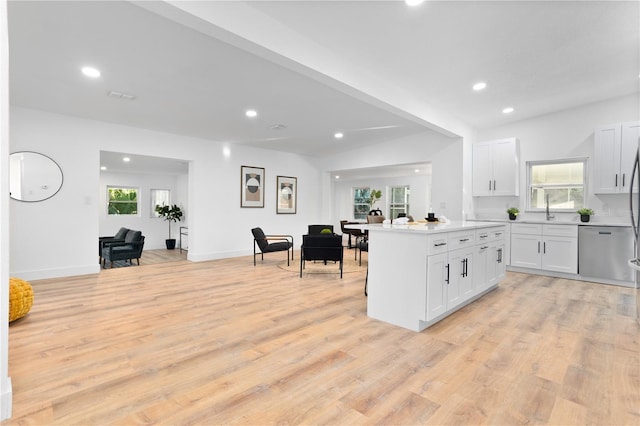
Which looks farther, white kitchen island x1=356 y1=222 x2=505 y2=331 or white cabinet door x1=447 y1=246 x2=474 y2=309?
white cabinet door x1=447 y1=246 x2=474 y2=309

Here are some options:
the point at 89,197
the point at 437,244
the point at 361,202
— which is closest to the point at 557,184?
the point at 437,244

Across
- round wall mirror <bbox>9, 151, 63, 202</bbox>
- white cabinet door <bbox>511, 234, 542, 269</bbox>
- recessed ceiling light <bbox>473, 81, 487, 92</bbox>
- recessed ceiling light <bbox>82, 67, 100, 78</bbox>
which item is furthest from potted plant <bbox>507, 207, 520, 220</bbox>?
round wall mirror <bbox>9, 151, 63, 202</bbox>

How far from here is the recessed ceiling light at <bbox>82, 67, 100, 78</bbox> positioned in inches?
137

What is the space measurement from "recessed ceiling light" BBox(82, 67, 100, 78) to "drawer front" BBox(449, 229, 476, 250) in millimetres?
4189

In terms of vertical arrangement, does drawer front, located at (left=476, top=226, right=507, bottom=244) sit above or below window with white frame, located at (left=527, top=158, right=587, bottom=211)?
below

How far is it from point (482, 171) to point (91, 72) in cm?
635

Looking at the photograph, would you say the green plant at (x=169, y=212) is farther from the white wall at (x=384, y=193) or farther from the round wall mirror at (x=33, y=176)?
the white wall at (x=384, y=193)

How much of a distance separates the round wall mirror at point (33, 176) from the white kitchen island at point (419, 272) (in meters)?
4.92

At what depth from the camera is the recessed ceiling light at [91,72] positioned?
3.47 metres

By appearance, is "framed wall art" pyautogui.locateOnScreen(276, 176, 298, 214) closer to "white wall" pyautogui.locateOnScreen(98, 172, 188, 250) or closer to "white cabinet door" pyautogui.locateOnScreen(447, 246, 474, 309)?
"white wall" pyautogui.locateOnScreen(98, 172, 188, 250)

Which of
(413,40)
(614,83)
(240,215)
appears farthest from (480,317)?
(240,215)

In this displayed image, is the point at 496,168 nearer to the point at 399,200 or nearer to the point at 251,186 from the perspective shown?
the point at 251,186

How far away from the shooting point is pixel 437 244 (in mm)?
3021

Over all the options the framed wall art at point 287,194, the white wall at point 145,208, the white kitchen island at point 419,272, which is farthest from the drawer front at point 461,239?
the white wall at point 145,208
